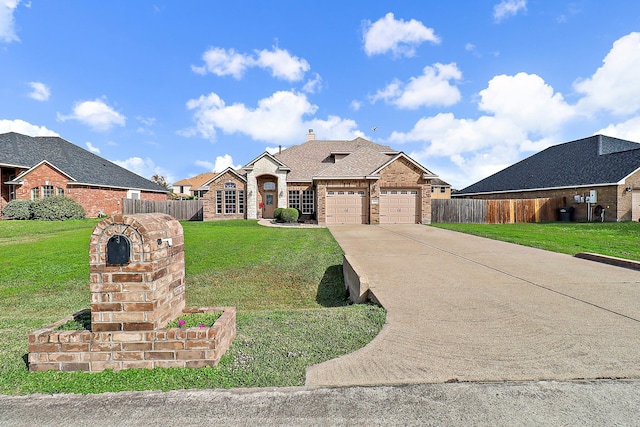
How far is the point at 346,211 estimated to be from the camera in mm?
20594

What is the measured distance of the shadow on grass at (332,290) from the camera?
21.8 ft

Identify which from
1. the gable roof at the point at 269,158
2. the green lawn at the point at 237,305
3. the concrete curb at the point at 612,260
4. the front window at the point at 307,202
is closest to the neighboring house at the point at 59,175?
the green lawn at the point at 237,305

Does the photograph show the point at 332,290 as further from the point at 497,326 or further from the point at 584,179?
the point at 584,179

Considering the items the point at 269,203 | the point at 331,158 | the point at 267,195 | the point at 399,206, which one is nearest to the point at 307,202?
the point at 269,203

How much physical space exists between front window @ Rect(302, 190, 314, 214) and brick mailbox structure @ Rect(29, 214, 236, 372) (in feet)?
74.5

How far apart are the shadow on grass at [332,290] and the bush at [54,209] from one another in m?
23.3

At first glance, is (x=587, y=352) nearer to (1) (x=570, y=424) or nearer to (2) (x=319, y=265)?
(1) (x=570, y=424)

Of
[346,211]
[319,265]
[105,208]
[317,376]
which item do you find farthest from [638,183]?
[105,208]

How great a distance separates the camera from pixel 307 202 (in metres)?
25.8

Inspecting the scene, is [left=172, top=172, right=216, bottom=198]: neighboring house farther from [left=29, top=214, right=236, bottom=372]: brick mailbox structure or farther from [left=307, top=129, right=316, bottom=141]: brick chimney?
[left=29, top=214, right=236, bottom=372]: brick mailbox structure

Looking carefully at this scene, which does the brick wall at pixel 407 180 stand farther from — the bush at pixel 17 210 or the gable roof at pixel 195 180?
the gable roof at pixel 195 180

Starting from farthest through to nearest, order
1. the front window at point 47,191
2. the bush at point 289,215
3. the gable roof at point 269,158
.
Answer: the gable roof at point 269,158 < the front window at point 47,191 < the bush at point 289,215

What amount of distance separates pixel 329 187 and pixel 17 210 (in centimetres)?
2223

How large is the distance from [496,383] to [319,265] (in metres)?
6.36
